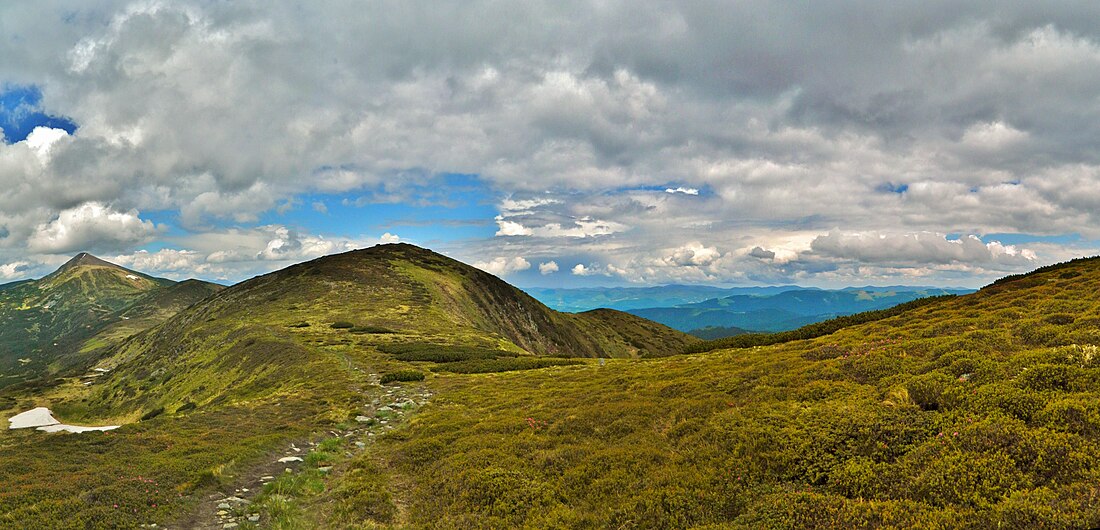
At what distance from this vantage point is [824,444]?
13.2 metres

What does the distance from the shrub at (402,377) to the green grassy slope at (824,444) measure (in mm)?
15363

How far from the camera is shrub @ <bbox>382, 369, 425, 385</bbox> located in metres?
39.1

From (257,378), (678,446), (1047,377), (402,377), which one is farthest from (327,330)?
(1047,377)

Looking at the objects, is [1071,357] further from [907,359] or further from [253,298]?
[253,298]

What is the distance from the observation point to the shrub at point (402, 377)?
128 ft

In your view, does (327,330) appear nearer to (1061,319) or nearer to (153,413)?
(153,413)

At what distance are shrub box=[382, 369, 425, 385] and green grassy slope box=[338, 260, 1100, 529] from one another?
1536 centimetres

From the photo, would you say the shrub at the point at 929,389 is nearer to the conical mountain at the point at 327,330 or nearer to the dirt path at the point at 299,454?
the dirt path at the point at 299,454

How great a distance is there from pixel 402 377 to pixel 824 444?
3437cm

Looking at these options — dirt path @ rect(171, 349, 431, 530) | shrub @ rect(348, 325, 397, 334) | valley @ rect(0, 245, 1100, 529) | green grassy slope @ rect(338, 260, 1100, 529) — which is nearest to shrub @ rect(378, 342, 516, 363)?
dirt path @ rect(171, 349, 431, 530)

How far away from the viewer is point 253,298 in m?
111

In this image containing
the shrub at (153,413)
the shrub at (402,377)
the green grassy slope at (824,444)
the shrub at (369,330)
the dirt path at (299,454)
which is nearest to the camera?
the green grassy slope at (824,444)

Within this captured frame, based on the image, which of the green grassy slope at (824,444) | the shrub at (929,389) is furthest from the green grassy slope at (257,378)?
the shrub at (929,389)

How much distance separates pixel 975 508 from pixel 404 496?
15717 mm
